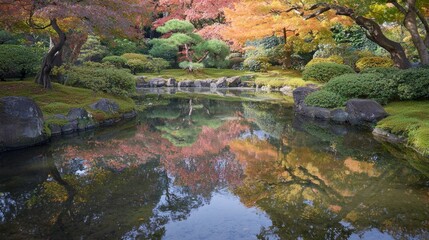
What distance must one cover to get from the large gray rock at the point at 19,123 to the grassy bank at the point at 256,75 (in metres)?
14.2

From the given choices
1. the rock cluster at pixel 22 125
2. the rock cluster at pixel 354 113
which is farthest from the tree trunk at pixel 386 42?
the rock cluster at pixel 22 125


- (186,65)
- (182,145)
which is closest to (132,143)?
(182,145)

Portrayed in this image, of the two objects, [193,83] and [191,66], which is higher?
[191,66]

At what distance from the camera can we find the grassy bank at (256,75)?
21.4m

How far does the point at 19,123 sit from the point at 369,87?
9.72 metres

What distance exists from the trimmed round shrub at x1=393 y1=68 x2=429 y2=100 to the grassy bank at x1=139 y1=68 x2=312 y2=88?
825 centimetres

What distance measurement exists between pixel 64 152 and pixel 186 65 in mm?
17872

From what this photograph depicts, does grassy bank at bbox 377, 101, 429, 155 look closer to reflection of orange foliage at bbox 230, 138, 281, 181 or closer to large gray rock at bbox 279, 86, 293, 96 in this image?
reflection of orange foliage at bbox 230, 138, 281, 181

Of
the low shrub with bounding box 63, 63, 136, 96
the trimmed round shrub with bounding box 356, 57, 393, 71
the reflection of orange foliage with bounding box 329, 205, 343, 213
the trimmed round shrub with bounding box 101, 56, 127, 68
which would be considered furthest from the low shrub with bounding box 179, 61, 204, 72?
the reflection of orange foliage with bounding box 329, 205, 343, 213

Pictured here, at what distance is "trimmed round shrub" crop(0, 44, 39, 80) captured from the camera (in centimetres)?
1205

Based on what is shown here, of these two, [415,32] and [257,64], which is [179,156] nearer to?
[415,32]

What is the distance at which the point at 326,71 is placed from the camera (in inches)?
691

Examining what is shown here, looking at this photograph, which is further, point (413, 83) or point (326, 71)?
point (326, 71)

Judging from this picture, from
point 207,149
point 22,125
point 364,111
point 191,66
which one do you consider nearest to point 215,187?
point 207,149
